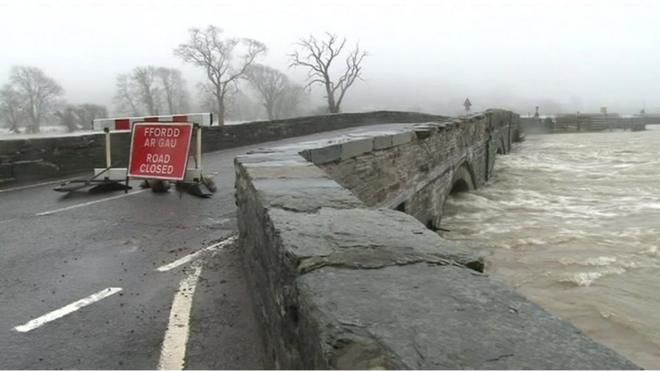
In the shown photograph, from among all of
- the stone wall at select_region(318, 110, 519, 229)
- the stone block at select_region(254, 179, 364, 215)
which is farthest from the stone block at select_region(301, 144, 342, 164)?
the stone block at select_region(254, 179, 364, 215)

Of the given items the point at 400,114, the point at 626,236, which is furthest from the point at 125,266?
the point at 400,114

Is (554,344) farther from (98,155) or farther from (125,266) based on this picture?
(98,155)

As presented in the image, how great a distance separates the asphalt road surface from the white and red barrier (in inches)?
59.6

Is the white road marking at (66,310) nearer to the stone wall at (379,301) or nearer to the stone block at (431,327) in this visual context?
the stone wall at (379,301)

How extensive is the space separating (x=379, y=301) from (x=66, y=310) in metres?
2.76

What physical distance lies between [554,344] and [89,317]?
3.05 m

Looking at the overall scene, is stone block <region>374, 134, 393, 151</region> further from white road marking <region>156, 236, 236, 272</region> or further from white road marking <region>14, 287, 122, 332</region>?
white road marking <region>14, 287, 122, 332</region>

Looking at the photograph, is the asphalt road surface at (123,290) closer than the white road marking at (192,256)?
Yes

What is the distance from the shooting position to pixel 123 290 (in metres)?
3.98

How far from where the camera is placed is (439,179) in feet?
38.9

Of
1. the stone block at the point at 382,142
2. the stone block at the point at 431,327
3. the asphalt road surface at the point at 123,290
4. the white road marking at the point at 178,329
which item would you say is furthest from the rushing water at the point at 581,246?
the stone block at the point at 431,327

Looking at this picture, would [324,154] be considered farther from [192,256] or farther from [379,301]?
[379,301]

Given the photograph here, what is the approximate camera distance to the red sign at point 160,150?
7.70 m

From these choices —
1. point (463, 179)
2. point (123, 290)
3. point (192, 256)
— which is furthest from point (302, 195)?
point (463, 179)
